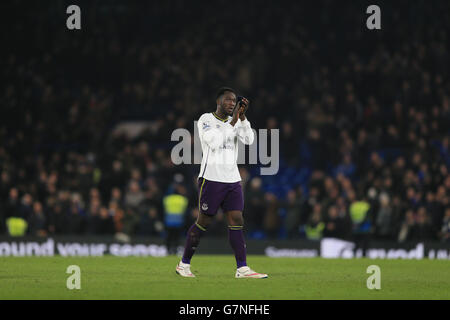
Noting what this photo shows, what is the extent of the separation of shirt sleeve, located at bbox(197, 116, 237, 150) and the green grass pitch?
1895mm

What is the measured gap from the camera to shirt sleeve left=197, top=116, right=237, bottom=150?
10891 millimetres

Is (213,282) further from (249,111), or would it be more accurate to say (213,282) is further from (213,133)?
(249,111)

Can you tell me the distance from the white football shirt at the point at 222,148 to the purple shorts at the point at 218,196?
0.07 meters

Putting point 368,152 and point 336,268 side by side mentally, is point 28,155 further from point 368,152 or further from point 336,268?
point 336,268

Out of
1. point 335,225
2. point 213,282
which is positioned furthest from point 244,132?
point 335,225

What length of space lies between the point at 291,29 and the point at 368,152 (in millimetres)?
6990

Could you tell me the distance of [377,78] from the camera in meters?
26.1

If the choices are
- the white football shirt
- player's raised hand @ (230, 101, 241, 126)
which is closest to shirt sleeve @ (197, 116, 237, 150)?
the white football shirt

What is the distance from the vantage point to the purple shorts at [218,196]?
36.6ft

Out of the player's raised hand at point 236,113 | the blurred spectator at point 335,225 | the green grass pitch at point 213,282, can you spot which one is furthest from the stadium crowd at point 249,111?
the player's raised hand at point 236,113

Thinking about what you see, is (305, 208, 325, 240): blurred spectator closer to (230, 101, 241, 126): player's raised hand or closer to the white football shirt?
the white football shirt

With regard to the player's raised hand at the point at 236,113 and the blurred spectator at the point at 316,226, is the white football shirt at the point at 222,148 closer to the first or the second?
the player's raised hand at the point at 236,113

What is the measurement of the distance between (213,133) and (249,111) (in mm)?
15814

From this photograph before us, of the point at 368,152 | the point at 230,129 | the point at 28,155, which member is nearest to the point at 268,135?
the point at 368,152
